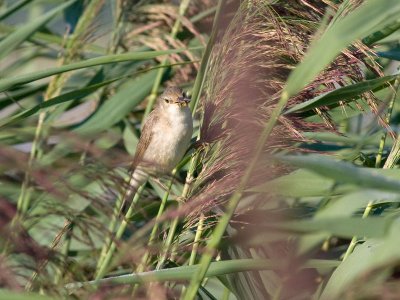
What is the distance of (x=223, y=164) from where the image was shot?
206 centimetres

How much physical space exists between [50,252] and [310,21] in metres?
1.25

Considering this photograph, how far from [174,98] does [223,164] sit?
144 centimetres

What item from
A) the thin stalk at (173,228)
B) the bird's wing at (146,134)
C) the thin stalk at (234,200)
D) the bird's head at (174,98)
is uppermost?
the thin stalk at (234,200)

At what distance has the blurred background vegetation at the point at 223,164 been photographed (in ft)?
4.35

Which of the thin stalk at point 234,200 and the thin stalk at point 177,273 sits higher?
the thin stalk at point 234,200

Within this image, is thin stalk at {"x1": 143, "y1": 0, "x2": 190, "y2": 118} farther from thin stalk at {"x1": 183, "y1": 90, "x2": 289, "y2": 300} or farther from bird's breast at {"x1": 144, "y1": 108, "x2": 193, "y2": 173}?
thin stalk at {"x1": 183, "y1": 90, "x2": 289, "y2": 300}

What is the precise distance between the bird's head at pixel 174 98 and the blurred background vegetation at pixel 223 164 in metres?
0.08

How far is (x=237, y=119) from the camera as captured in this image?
2160 mm

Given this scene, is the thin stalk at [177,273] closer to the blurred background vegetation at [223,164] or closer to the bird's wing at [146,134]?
the blurred background vegetation at [223,164]

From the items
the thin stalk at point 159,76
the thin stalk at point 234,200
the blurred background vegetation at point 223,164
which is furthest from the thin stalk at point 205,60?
the thin stalk at point 159,76

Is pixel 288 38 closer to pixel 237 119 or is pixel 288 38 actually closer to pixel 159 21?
pixel 237 119

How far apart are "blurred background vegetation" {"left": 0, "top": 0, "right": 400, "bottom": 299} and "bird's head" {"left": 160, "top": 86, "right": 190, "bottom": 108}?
0.08 metres

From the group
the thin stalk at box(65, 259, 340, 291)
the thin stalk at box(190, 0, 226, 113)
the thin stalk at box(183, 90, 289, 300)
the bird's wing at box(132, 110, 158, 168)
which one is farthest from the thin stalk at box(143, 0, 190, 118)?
the thin stalk at box(183, 90, 289, 300)

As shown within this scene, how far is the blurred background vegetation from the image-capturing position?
1.33 metres
